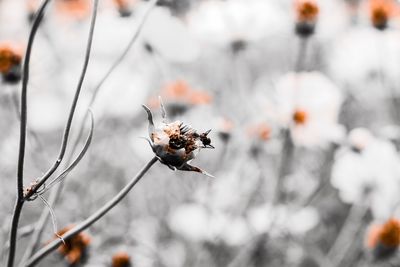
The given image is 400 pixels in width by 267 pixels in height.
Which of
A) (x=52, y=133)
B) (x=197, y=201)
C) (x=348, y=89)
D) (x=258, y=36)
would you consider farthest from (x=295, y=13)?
(x=52, y=133)

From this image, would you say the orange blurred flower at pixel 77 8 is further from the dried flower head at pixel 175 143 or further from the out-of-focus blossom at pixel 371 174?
the dried flower head at pixel 175 143

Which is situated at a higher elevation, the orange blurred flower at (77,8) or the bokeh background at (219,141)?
the orange blurred flower at (77,8)

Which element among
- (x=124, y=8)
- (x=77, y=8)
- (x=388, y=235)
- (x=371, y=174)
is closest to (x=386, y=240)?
(x=388, y=235)

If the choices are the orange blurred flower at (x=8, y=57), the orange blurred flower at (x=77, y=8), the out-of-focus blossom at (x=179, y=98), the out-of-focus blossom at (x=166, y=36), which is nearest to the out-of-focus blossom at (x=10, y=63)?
the orange blurred flower at (x=8, y=57)

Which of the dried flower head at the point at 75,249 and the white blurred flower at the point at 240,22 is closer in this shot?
the dried flower head at the point at 75,249

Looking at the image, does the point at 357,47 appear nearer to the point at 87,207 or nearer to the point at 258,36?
the point at 258,36

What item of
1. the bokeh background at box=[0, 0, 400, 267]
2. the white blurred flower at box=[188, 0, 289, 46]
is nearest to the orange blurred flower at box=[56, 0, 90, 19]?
the bokeh background at box=[0, 0, 400, 267]

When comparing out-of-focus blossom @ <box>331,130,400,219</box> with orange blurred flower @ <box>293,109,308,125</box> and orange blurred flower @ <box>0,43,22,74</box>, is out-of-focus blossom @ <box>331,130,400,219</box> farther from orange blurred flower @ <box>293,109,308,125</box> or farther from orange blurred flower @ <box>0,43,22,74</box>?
orange blurred flower @ <box>0,43,22,74</box>

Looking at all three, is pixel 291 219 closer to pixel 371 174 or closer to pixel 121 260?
pixel 371 174
